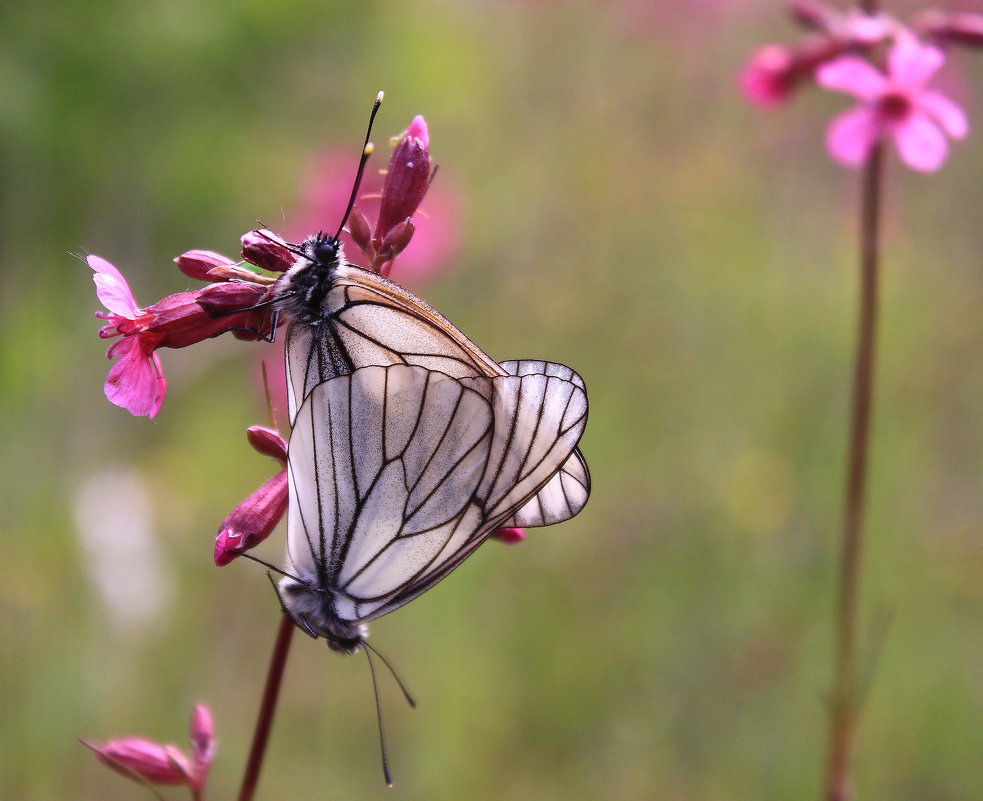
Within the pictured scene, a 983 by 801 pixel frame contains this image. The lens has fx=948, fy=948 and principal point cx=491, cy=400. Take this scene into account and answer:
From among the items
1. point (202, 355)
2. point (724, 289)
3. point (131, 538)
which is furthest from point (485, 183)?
point (131, 538)

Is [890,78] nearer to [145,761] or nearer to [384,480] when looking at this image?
[384,480]

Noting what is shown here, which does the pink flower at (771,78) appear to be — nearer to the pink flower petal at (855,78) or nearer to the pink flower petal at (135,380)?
the pink flower petal at (855,78)

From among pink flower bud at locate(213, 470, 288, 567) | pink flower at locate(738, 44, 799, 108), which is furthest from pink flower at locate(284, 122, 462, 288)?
pink flower bud at locate(213, 470, 288, 567)

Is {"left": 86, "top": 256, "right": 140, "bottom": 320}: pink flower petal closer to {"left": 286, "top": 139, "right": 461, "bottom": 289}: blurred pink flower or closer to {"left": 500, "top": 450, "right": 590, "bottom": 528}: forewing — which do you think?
{"left": 500, "top": 450, "right": 590, "bottom": 528}: forewing

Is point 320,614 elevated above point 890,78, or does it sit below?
below

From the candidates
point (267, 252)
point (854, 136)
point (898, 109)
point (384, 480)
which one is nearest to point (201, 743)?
point (384, 480)
